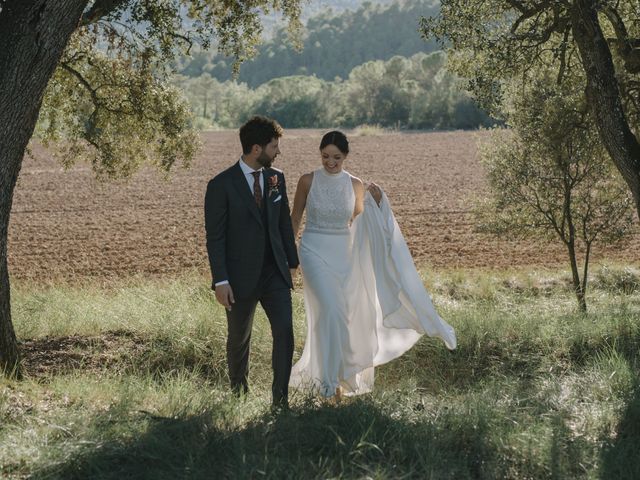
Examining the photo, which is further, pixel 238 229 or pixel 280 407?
pixel 238 229

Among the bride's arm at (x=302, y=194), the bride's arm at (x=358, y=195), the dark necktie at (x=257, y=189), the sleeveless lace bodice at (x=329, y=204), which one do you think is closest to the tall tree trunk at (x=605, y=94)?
the bride's arm at (x=358, y=195)

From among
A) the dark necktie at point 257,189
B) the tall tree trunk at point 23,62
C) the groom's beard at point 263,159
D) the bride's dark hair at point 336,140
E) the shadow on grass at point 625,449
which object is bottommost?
the shadow on grass at point 625,449

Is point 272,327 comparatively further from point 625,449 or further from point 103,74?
point 103,74

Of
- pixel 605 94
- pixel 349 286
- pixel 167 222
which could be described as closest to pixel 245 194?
pixel 349 286

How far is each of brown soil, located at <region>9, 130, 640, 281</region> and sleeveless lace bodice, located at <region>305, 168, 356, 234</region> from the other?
7.67m

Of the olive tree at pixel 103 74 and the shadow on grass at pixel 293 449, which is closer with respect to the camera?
the shadow on grass at pixel 293 449

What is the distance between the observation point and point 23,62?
6566 millimetres

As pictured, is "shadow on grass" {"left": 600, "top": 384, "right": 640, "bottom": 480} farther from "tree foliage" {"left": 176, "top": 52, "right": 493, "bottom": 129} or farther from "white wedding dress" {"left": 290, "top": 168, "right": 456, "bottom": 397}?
"tree foliage" {"left": 176, "top": 52, "right": 493, "bottom": 129}

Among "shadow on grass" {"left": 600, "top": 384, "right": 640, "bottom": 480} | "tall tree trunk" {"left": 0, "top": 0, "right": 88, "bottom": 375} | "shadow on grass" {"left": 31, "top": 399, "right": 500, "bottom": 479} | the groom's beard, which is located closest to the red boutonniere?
the groom's beard

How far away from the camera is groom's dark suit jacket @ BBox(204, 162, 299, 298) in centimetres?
586

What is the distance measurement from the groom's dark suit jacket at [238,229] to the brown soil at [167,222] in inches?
323

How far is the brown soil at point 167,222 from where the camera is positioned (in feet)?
67.7

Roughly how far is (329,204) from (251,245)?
109 cm

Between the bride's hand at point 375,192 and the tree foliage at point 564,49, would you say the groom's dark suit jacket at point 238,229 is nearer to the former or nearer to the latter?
Answer: the bride's hand at point 375,192
